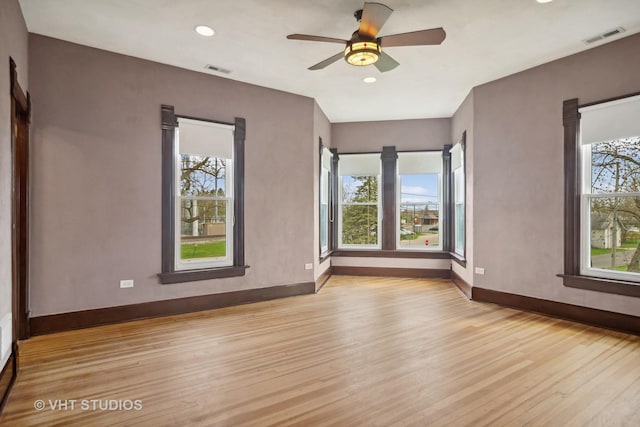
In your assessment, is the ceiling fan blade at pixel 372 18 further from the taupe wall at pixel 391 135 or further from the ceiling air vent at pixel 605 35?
the taupe wall at pixel 391 135

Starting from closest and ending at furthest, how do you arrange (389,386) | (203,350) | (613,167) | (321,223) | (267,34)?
(389,386) → (203,350) → (267,34) → (613,167) → (321,223)

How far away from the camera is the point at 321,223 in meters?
6.77

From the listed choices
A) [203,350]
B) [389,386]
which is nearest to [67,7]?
[203,350]

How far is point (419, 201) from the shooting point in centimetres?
733

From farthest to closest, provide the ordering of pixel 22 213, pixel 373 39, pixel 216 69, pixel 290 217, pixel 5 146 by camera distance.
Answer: pixel 290 217 < pixel 216 69 < pixel 22 213 < pixel 373 39 < pixel 5 146

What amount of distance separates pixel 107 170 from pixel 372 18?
3.26 m

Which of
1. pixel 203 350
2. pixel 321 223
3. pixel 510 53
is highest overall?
pixel 510 53

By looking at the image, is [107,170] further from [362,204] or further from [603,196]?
[603,196]

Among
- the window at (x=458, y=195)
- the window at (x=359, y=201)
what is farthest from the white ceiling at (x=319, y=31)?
the window at (x=359, y=201)

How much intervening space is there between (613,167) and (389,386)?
3.55m

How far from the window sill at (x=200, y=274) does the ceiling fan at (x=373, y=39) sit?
116 inches

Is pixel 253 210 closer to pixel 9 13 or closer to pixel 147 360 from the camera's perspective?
pixel 147 360

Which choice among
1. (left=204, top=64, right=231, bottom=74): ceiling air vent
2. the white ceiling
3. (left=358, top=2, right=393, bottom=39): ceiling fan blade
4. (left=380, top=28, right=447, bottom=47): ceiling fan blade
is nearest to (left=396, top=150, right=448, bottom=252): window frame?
the white ceiling

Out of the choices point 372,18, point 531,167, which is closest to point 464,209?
point 531,167
